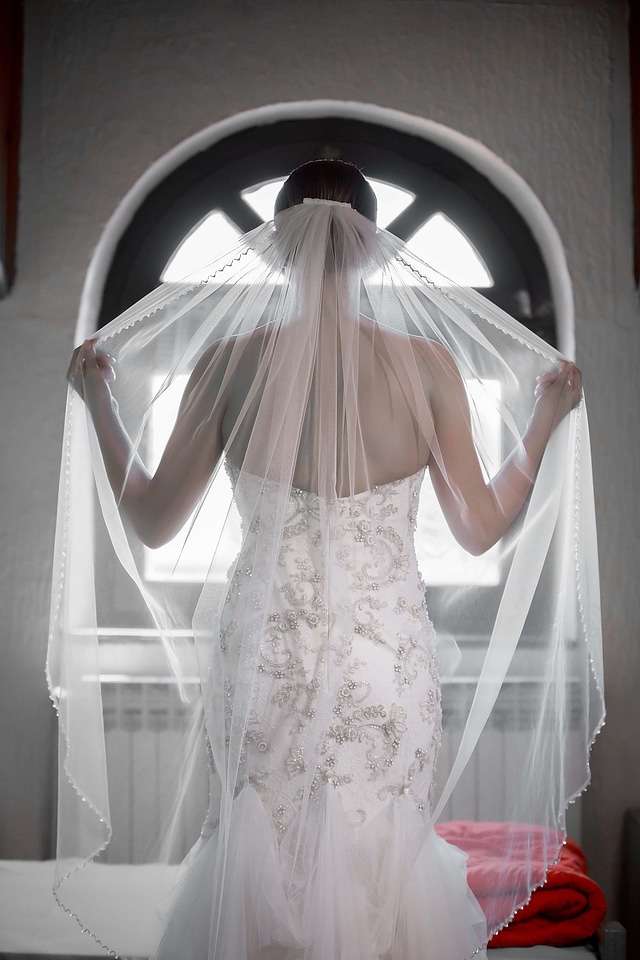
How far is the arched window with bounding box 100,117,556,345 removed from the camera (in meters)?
3.27

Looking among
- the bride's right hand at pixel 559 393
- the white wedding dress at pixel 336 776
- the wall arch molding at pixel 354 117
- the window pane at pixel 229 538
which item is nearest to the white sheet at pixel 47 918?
the white wedding dress at pixel 336 776

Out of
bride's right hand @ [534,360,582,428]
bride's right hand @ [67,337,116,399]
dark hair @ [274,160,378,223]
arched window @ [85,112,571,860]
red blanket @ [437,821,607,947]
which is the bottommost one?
red blanket @ [437,821,607,947]

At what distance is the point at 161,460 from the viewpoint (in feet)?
4.90

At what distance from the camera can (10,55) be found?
3.05 meters

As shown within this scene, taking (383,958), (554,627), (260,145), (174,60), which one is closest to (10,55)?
(174,60)

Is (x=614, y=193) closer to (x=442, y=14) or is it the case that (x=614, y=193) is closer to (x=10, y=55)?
Result: (x=442, y=14)

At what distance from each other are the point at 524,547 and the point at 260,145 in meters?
2.25

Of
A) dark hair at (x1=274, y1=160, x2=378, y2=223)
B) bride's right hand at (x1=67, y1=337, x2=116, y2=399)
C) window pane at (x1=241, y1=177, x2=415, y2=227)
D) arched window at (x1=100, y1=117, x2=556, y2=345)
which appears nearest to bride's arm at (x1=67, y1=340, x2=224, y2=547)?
bride's right hand at (x1=67, y1=337, x2=116, y2=399)

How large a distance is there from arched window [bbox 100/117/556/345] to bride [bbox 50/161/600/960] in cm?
166

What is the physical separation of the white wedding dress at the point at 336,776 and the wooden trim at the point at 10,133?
83.5 inches

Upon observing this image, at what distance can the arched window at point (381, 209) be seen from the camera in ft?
10.7

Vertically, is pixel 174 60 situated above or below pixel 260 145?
above

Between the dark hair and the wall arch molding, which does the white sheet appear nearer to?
the dark hair

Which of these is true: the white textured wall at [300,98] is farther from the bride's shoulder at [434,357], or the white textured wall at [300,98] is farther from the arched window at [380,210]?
the bride's shoulder at [434,357]
